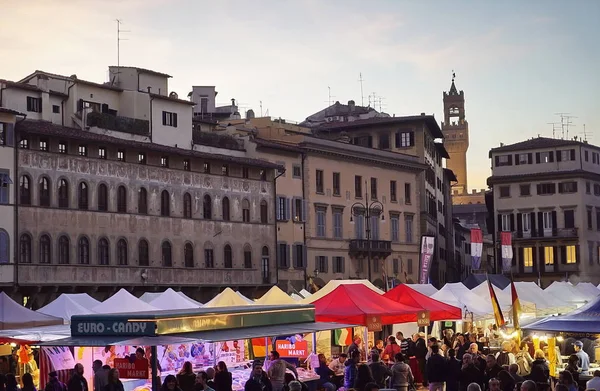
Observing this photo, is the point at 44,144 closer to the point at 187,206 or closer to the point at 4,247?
the point at 4,247

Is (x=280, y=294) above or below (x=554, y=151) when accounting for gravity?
below

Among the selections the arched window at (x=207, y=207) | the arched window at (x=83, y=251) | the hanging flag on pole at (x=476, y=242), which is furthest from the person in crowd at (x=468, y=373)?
the arched window at (x=207, y=207)

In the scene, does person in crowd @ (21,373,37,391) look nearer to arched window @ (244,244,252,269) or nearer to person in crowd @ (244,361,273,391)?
person in crowd @ (244,361,273,391)

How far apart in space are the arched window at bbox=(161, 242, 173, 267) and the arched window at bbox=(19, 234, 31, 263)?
8185mm

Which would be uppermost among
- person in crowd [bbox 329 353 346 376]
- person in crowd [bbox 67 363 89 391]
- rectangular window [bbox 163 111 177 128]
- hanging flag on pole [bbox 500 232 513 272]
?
rectangular window [bbox 163 111 177 128]

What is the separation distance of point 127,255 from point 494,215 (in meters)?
45.8

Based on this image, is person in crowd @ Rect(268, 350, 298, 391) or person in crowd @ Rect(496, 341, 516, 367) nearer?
person in crowd @ Rect(268, 350, 298, 391)

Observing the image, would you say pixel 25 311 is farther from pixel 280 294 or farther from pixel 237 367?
pixel 280 294

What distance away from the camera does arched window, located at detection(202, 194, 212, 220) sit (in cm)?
5756

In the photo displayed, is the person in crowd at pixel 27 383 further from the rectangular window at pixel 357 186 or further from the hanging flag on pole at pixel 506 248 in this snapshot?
the rectangular window at pixel 357 186

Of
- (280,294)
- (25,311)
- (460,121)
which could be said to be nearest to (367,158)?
(280,294)

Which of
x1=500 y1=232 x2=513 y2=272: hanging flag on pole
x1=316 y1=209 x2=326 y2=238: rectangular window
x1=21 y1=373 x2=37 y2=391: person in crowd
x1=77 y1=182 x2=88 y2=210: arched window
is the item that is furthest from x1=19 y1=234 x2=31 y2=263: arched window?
x1=21 y1=373 x2=37 y2=391: person in crowd

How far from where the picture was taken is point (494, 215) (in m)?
92.4

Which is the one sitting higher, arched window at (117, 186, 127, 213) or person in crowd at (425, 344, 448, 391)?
arched window at (117, 186, 127, 213)
